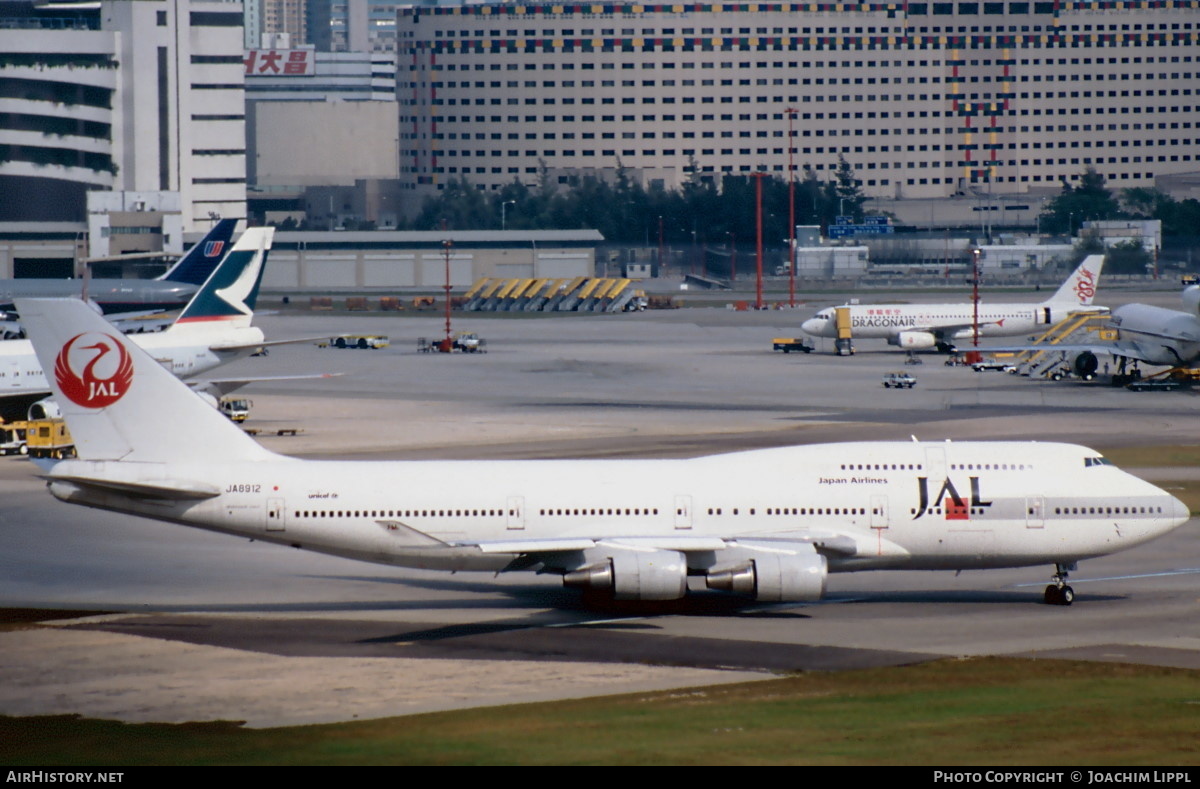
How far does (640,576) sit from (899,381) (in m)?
70.5

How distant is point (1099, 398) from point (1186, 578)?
54416mm

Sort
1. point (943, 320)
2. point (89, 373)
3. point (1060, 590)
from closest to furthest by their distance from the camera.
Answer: point (89, 373) < point (1060, 590) < point (943, 320)

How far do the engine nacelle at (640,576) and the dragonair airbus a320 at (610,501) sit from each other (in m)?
0.04

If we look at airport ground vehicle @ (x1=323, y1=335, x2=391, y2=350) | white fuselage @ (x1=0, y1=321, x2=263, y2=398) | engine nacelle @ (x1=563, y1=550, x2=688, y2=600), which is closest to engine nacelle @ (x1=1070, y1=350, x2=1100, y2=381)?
white fuselage @ (x1=0, y1=321, x2=263, y2=398)

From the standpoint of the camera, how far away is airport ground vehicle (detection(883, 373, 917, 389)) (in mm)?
106988

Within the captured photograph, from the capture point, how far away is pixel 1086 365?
11075 cm

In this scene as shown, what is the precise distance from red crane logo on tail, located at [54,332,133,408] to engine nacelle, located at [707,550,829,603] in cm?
1645

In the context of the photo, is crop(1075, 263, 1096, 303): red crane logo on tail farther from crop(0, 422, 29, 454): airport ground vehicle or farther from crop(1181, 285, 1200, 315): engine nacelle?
crop(0, 422, 29, 454): airport ground vehicle

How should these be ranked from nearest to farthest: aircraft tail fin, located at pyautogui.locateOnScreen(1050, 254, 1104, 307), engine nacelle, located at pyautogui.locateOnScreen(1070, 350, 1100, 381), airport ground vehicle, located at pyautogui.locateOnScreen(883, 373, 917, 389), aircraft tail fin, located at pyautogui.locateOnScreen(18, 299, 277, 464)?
aircraft tail fin, located at pyautogui.locateOnScreen(18, 299, 277, 464) → airport ground vehicle, located at pyautogui.locateOnScreen(883, 373, 917, 389) → engine nacelle, located at pyautogui.locateOnScreen(1070, 350, 1100, 381) → aircraft tail fin, located at pyautogui.locateOnScreen(1050, 254, 1104, 307)

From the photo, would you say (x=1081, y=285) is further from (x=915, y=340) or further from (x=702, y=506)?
(x=702, y=506)

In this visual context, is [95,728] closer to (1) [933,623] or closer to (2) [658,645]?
(2) [658,645]

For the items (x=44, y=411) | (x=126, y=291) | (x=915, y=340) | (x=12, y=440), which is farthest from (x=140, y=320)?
(x=12, y=440)
